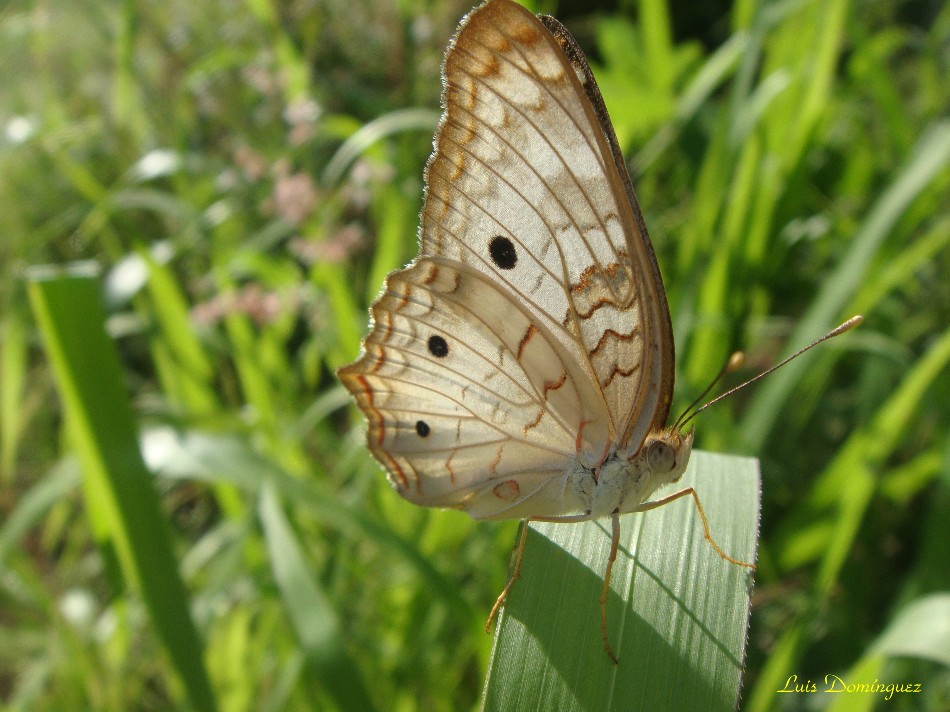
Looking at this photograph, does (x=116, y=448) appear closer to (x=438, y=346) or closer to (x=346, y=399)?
(x=438, y=346)

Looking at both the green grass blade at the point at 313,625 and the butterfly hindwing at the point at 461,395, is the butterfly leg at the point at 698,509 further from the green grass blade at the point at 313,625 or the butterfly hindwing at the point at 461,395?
the green grass blade at the point at 313,625

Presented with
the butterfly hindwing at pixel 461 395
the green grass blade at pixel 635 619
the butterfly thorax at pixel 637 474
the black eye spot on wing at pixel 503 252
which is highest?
the black eye spot on wing at pixel 503 252

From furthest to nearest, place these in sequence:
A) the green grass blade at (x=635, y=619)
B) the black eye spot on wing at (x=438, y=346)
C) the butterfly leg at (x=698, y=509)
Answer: the black eye spot on wing at (x=438, y=346) < the butterfly leg at (x=698, y=509) < the green grass blade at (x=635, y=619)

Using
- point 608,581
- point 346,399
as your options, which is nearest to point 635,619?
point 608,581

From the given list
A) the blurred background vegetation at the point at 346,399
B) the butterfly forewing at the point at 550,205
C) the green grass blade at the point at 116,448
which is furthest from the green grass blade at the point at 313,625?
the butterfly forewing at the point at 550,205

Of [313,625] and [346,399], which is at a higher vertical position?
[346,399]

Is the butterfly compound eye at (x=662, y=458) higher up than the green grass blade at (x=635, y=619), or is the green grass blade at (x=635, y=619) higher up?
the butterfly compound eye at (x=662, y=458)

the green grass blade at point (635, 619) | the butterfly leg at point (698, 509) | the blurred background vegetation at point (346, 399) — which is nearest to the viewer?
the green grass blade at point (635, 619)

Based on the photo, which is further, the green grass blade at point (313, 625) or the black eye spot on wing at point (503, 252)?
the green grass blade at point (313, 625)
